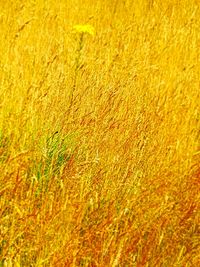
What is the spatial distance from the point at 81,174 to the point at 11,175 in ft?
1.22

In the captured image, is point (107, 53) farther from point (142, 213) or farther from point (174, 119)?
point (142, 213)

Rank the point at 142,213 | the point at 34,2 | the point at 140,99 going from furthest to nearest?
the point at 34,2 < the point at 140,99 < the point at 142,213

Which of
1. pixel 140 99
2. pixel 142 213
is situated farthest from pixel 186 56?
pixel 142 213

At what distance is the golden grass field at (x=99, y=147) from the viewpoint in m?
1.84

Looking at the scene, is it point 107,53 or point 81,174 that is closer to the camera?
point 81,174

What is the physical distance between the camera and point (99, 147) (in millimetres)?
2404

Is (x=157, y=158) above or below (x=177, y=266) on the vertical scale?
above

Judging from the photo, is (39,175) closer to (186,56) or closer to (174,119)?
(174,119)

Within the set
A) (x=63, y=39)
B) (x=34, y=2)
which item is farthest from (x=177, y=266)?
(x=34, y=2)

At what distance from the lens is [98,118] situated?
2.59 m

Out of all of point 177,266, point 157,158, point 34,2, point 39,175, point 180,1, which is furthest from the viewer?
point 180,1

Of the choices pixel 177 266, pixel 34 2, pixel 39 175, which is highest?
pixel 34 2

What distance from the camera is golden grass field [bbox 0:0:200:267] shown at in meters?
1.84

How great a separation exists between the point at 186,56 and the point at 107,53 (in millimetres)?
539
